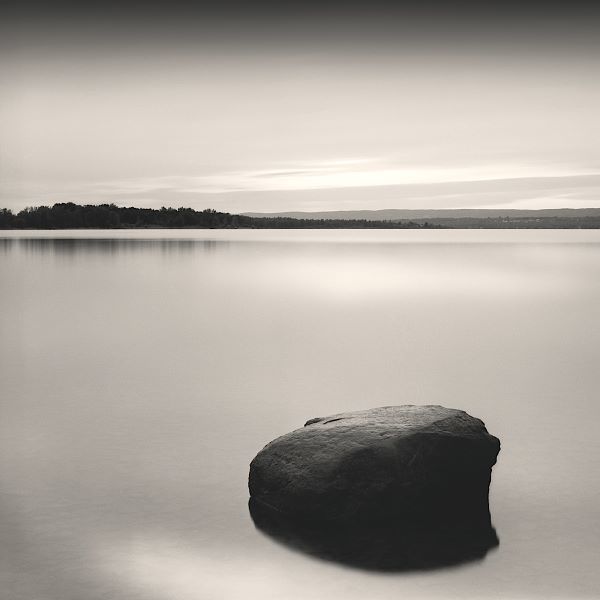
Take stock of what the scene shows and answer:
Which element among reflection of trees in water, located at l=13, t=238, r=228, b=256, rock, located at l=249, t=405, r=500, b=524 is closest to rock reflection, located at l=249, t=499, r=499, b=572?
rock, located at l=249, t=405, r=500, b=524

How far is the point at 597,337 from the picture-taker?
2552 cm

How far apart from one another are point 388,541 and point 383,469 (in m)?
0.68

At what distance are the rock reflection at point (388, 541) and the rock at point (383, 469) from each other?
9cm

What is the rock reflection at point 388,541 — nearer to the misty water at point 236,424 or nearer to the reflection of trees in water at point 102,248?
the misty water at point 236,424

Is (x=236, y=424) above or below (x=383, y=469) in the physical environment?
below

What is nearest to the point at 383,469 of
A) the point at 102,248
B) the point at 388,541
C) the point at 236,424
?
the point at 388,541

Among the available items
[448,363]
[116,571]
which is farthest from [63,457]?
[448,363]

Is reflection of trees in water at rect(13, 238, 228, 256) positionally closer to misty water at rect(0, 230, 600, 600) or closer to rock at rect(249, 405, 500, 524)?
misty water at rect(0, 230, 600, 600)

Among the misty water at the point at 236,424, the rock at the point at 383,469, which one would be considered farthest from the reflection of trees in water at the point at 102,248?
the rock at the point at 383,469

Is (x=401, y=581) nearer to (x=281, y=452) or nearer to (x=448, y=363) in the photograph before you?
(x=281, y=452)

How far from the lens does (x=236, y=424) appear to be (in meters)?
12.9

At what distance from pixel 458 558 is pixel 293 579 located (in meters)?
1.49

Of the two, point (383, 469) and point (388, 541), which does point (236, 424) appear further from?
point (388, 541)

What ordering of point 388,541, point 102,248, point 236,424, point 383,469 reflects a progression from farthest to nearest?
point 102,248
point 236,424
point 383,469
point 388,541
